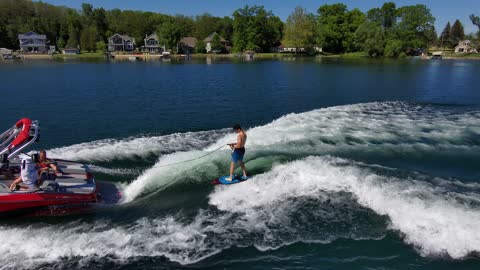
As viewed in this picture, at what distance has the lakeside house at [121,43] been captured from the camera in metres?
149

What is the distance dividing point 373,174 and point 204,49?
145 m

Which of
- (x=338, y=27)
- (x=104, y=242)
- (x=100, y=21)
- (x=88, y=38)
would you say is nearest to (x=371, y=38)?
(x=338, y=27)

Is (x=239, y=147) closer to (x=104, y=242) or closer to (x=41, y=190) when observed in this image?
(x=104, y=242)

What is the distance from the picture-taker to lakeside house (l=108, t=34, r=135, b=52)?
149 m

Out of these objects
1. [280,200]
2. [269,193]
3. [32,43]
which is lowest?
[280,200]

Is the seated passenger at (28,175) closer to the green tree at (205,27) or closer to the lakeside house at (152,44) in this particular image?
the lakeside house at (152,44)

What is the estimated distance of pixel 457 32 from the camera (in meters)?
156

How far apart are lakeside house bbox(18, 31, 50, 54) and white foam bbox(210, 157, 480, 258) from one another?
15752 cm

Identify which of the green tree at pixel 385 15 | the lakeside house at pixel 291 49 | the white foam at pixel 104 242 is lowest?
the white foam at pixel 104 242

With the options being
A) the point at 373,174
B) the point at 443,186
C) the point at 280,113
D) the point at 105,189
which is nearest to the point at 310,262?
the point at 373,174

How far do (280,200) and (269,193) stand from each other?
70 cm

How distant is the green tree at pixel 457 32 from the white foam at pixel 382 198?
171638 mm

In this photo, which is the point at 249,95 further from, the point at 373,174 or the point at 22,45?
the point at 22,45

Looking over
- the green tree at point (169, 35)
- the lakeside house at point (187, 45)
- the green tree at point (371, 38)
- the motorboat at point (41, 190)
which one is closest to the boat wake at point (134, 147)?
the motorboat at point (41, 190)
